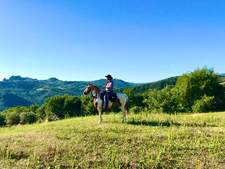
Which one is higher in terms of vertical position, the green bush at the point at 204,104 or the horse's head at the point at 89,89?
the horse's head at the point at 89,89

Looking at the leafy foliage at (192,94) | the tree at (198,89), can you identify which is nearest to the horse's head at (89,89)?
the leafy foliage at (192,94)

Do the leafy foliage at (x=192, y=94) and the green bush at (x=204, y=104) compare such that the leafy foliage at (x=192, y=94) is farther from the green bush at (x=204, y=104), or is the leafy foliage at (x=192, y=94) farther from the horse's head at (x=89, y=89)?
the horse's head at (x=89, y=89)

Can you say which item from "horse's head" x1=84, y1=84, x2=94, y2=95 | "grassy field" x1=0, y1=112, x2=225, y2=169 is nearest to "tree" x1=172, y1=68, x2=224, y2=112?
"horse's head" x1=84, y1=84, x2=94, y2=95

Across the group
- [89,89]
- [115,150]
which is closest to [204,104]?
[89,89]

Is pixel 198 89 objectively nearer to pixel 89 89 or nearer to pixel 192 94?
pixel 192 94

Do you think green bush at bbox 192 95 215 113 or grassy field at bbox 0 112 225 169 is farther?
green bush at bbox 192 95 215 113

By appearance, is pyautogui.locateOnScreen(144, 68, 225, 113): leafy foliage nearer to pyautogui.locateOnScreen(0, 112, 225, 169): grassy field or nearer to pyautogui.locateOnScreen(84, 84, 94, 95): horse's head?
pyautogui.locateOnScreen(84, 84, 94, 95): horse's head

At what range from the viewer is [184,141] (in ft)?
21.7

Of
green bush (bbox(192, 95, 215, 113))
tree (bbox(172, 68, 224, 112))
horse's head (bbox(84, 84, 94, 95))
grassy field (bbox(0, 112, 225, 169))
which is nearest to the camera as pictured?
grassy field (bbox(0, 112, 225, 169))

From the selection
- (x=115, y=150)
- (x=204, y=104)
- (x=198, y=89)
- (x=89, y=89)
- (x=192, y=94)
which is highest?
(x=198, y=89)

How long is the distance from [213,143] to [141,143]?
10.9ft

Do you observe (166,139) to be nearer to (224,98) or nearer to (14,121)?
(14,121)

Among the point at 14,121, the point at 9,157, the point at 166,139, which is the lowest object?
the point at 14,121

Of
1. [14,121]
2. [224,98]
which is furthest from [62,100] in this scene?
[224,98]
